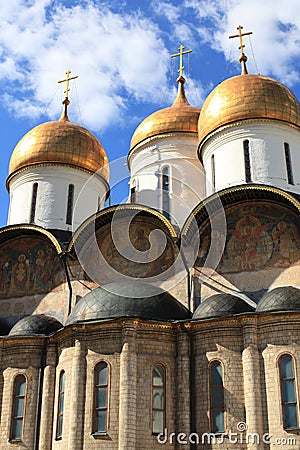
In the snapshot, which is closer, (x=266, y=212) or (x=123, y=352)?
(x=123, y=352)

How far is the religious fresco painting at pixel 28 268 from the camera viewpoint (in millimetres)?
14656

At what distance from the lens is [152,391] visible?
11.6m

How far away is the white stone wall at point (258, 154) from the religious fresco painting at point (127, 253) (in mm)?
1933

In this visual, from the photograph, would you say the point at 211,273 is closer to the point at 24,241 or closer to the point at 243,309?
the point at 243,309

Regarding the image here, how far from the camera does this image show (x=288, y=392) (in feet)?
35.8

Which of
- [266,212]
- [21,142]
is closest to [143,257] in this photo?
[266,212]

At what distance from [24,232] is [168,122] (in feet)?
17.5

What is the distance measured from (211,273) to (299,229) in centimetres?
201

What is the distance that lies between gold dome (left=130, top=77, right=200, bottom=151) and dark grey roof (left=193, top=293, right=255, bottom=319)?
21.6 feet

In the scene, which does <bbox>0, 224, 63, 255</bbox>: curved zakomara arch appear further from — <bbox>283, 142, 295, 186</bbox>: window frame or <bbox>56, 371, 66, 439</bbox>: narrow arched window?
<bbox>283, 142, 295, 186</bbox>: window frame

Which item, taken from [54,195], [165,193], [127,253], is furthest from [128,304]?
[165,193]

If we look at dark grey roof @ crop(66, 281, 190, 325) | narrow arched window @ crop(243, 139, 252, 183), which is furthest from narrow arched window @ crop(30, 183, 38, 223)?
narrow arched window @ crop(243, 139, 252, 183)

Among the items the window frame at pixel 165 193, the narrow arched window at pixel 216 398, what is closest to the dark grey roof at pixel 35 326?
the narrow arched window at pixel 216 398

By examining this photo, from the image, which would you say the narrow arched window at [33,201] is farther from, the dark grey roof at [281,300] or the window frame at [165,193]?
the dark grey roof at [281,300]
